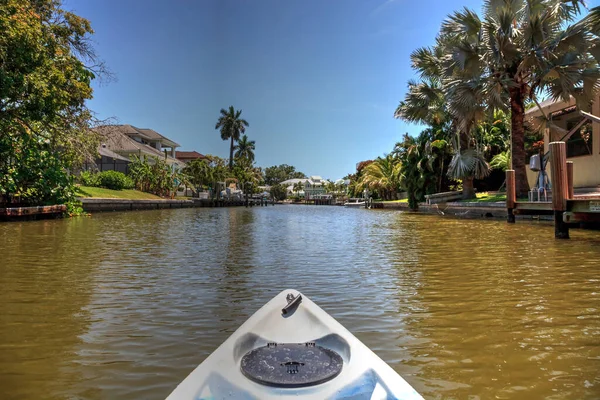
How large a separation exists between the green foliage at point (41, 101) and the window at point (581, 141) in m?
22.8

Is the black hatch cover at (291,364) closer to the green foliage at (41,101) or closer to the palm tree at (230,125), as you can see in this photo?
the green foliage at (41,101)

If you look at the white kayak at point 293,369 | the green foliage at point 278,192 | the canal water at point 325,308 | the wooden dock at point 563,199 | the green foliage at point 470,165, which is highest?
the green foliage at point 278,192

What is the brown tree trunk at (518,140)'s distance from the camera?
2142cm

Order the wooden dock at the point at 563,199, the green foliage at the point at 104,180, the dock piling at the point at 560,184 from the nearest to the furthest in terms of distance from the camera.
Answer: the wooden dock at the point at 563,199 → the dock piling at the point at 560,184 → the green foliage at the point at 104,180

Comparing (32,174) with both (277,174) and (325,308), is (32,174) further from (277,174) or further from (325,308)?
(277,174)

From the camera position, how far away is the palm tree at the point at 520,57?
18578 millimetres

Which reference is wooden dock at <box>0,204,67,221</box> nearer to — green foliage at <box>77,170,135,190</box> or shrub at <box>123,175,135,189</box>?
green foliage at <box>77,170,135,190</box>

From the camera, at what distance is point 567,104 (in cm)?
2120

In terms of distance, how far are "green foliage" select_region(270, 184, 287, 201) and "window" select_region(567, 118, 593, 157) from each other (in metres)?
107

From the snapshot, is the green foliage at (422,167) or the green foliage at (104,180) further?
the green foliage at (104,180)

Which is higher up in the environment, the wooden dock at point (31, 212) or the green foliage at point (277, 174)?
the green foliage at point (277, 174)

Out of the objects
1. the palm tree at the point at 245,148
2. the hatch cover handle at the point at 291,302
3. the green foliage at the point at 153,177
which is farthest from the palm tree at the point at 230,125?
the hatch cover handle at the point at 291,302

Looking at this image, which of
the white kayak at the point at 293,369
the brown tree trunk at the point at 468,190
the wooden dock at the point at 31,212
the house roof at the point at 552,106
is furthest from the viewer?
the brown tree trunk at the point at 468,190

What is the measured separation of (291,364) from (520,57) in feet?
74.1
